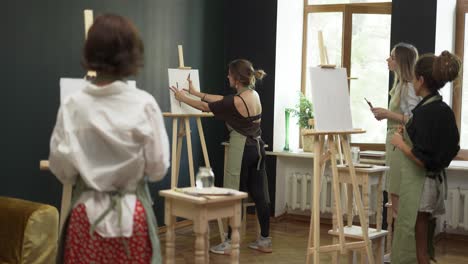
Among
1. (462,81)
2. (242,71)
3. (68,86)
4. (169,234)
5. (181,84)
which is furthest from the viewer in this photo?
(462,81)

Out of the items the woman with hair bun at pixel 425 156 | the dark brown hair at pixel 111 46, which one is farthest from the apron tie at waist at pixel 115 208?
the woman with hair bun at pixel 425 156

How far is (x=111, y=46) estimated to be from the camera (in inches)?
88.8

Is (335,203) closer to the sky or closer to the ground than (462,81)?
closer to the ground

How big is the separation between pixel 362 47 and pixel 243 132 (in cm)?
208

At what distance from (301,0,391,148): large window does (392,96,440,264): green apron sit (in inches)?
112

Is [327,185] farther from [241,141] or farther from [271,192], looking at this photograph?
[241,141]

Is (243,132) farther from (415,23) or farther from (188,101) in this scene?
(415,23)

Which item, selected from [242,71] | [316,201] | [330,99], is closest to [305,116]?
[242,71]

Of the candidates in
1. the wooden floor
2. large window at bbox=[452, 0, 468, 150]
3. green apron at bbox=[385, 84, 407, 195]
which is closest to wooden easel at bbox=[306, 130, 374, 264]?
green apron at bbox=[385, 84, 407, 195]

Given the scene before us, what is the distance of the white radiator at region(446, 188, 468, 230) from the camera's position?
19.2 ft

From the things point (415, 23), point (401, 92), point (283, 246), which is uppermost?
point (415, 23)

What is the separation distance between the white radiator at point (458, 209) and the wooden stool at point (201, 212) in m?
3.08

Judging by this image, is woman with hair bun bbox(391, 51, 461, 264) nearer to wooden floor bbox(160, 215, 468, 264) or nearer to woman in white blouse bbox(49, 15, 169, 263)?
wooden floor bbox(160, 215, 468, 264)

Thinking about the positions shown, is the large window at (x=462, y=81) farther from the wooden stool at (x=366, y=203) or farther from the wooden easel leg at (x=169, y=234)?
the wooden easel leg at (x=169, y=234)
